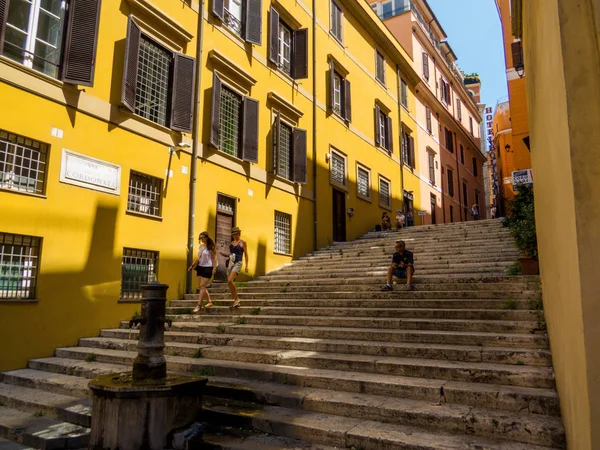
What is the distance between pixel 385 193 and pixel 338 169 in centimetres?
448

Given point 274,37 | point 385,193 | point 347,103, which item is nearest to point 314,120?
point 347,103

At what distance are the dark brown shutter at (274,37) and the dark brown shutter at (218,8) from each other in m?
2.19

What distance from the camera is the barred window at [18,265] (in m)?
7.19

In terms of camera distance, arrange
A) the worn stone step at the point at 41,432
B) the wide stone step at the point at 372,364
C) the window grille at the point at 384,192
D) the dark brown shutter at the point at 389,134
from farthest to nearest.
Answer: the dark brown shutter at the point at 389,134 → the window grille at the point at 384,192 → the wide stone step at the point at 372,364 → the worn stone step at the point at 41,432

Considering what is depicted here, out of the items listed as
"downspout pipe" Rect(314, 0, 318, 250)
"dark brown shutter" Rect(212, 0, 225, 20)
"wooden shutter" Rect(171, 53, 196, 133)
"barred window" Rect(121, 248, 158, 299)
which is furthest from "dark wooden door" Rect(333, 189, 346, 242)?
"barred window" Rect(121, 248, 158, 299)

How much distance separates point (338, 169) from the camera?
1759 cm

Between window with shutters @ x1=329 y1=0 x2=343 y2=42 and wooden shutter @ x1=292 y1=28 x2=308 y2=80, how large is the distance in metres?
2.81

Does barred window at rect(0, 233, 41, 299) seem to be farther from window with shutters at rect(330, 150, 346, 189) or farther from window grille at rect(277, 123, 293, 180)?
window with shutters at rect(330, 150, 346, 189)

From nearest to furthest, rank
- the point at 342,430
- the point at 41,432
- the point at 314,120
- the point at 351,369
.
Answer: the point at 342,430
the point at 41,432
the point at 351,369
the point at 314,120

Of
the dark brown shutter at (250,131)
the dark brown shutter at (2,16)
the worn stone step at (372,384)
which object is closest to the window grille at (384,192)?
the dark brown shutter at (250,131)

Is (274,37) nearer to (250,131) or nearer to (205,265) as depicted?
(250,131)

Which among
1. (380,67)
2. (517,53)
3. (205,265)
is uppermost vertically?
(380,67)

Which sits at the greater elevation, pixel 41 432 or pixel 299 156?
pixel 299 156

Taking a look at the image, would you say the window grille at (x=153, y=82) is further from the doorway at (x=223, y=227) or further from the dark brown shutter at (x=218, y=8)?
the doorway at (x=223, y=227)
